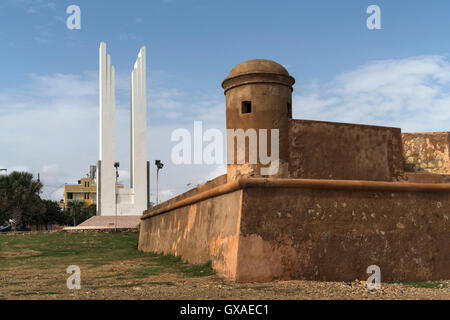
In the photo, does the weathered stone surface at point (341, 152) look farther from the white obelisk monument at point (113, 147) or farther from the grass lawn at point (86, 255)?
the white obelisk monument at point (113, 147)

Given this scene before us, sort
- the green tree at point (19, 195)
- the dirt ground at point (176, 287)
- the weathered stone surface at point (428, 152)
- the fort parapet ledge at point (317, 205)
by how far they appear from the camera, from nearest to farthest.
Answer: the dirt ground at point (176, 287) → the fort parapet ledge at point (317, 205) → the weathered stone surface at point (428, 152) → the green tree at point (19, 195)

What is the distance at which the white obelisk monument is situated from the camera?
42.0 meters

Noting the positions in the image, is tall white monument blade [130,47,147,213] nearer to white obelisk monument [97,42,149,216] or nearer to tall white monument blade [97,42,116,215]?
white obelisk monument [97,42,149,216]

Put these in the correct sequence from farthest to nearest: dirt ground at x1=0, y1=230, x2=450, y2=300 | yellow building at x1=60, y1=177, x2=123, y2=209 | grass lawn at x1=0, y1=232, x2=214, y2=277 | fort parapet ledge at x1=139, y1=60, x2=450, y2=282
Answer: yellow building at x1=60, y1=177, x2=123, y2=209 < grass lawn at x1=0, y1=232, x2=214, y2=277 < fort parapet ledge at x1=139, y1=60, x2=450, y2=282 < dirt ground at x1=0, y1=230, x2=450, y2=300

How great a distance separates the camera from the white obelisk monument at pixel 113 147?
42.0 m

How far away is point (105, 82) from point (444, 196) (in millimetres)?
37027

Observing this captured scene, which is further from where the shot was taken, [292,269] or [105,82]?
[105,82]

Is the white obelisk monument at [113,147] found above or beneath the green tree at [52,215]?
above

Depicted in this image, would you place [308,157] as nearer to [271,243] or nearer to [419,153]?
[271,243]

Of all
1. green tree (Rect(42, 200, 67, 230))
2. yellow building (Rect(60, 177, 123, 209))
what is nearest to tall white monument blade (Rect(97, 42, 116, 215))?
green tree (Rect(42, 200, 67, 230))

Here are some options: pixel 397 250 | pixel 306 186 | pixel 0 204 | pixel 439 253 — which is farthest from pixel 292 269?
pixel 0 204

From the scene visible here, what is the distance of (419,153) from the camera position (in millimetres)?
10203

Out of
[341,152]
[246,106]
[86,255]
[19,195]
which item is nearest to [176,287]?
→ [246,106]

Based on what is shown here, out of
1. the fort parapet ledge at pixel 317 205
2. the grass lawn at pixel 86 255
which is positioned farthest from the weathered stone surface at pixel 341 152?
the grass lawn at pixel 86 255
